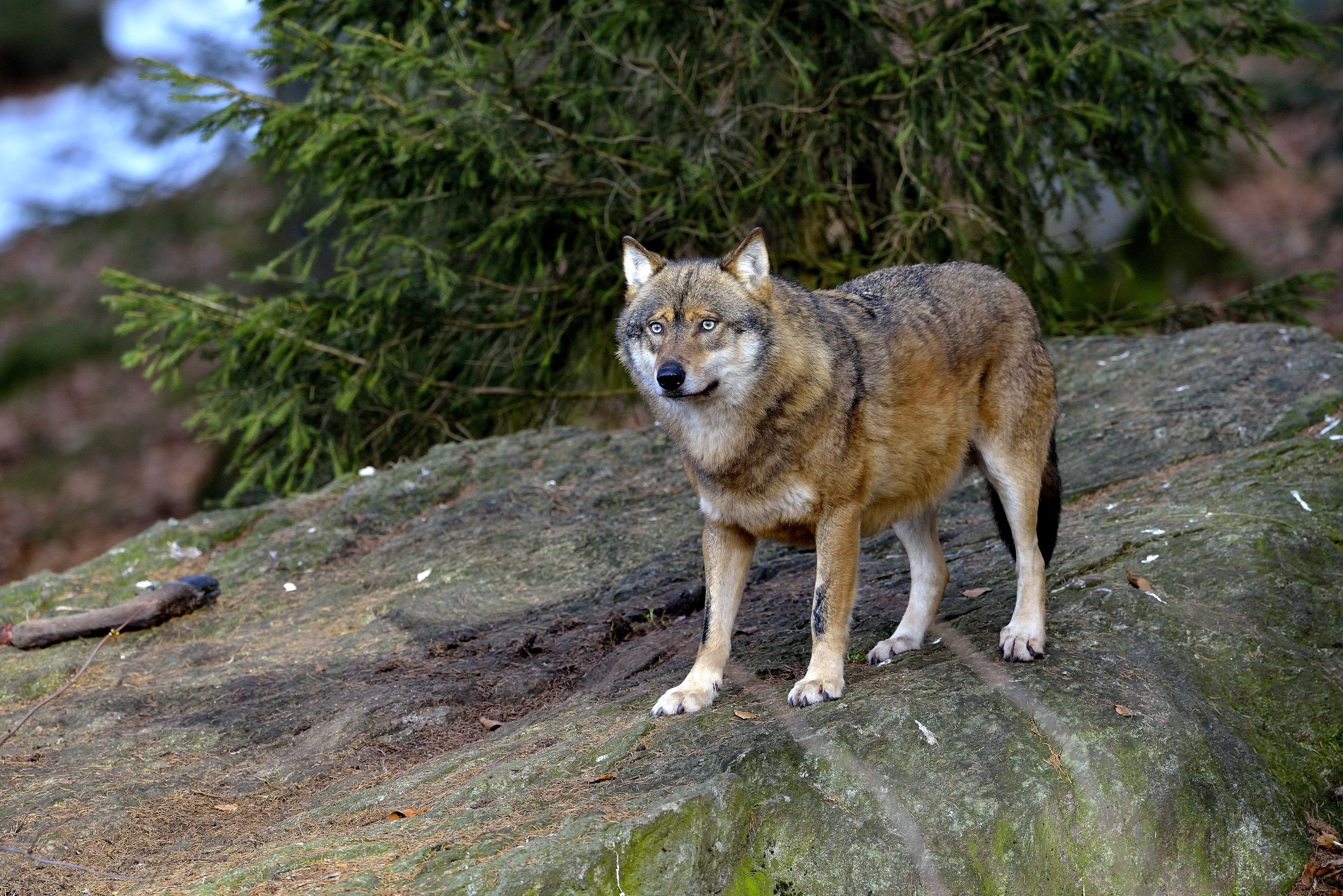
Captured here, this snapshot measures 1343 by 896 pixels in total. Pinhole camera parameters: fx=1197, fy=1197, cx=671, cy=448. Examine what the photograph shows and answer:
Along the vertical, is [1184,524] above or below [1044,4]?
below

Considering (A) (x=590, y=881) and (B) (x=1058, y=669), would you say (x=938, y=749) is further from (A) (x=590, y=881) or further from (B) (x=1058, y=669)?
(A) (x=590, y=881)

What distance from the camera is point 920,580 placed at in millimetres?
5996

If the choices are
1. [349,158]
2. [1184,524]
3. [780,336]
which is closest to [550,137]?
[349,158]

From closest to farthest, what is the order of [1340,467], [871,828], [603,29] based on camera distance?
[871,828]
[1340,467]
[603,29]

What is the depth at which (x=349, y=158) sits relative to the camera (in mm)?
9641

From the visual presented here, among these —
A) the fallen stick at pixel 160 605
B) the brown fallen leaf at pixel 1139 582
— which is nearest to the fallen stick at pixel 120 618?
the fallen stick at pixel 160 605

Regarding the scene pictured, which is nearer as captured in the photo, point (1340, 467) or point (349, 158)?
point (1340, 467)

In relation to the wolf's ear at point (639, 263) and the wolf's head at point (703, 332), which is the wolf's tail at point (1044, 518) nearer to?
the wolf's head at point (703, 332)

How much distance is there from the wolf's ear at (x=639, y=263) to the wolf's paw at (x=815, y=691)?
204 cm

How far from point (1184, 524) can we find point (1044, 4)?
16.8 feet

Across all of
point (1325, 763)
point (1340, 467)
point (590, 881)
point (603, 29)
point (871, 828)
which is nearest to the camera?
point (590, 881)

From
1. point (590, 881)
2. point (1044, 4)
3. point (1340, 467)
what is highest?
point (1044, 4)

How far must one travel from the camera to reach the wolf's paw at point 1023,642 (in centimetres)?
520

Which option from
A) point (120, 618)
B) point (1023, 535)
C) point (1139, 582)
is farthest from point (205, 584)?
point (1139, 582)
